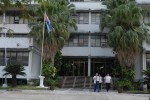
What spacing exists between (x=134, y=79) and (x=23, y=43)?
12950 millimetres

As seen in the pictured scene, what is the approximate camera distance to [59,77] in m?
38.7

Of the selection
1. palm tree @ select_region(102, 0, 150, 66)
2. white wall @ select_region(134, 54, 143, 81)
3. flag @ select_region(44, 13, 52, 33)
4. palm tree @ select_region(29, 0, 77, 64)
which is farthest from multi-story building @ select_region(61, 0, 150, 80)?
flag @ select_region(44, 13, 52, 33)

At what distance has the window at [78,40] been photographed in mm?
40844

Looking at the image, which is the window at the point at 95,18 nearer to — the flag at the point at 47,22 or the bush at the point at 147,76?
the flag at the point at 47,22

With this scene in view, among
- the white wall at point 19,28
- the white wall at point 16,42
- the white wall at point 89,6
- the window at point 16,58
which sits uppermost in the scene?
Result: the white wall at point 89,6

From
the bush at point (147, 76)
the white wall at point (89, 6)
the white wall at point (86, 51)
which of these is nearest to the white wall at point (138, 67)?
the white wall at point (86, 51)

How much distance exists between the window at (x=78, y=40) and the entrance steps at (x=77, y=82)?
4071 millimetres

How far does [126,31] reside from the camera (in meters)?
34.2

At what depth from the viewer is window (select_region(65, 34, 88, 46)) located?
40.8m

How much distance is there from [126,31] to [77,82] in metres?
8.52

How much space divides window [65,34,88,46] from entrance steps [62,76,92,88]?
407cm

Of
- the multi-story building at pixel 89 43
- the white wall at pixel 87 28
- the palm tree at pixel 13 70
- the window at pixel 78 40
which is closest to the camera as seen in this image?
the palm tree at pixel 13 70

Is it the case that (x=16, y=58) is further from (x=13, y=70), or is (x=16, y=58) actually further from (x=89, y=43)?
(x=89, y=43)

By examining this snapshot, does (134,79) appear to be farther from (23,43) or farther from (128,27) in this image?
(23,43)
